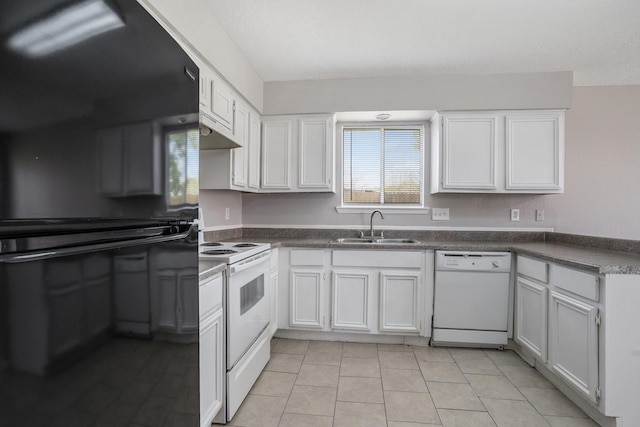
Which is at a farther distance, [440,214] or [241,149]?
[440,214]

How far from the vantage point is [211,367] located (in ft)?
5.08

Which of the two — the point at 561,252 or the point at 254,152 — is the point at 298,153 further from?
the point at 561,252

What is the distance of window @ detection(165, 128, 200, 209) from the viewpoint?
782 millimetres

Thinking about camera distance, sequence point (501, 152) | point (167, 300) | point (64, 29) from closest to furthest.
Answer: point (64, 29) < point (167, 300) < point (501, 152)

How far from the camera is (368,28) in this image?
2.27 m

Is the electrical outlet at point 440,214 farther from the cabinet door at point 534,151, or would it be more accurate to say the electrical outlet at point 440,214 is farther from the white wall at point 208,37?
the white wall at point 208,37

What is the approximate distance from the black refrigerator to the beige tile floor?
1329mm

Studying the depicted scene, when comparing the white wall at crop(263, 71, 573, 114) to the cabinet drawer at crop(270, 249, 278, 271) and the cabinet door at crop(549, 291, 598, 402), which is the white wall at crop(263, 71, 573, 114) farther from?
the cabinet door at crop(549, 291, 598, 402)

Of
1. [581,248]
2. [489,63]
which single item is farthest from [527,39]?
[581,248]

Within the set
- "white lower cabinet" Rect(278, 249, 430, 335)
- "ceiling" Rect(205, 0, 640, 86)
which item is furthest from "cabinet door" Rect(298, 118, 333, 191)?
"white lower cabinet" Rect(278, 249, 430, 335)

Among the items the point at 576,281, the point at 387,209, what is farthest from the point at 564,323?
the point at 387,209

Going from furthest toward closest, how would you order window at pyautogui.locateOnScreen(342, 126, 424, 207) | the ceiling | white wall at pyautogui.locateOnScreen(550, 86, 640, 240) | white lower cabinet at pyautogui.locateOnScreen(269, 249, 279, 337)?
window at pyautogui.locateOnScreen(342, 126, 424, 207)
white wall at pyautogui.locateOnScreen(550, 86, 640, 240)
white lower cabinet at pyautogui.locateOnScreen(269, 249, 279, 337)
the ceiling

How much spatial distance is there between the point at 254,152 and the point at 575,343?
2.79 meters

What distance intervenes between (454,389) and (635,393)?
0.91 meters
